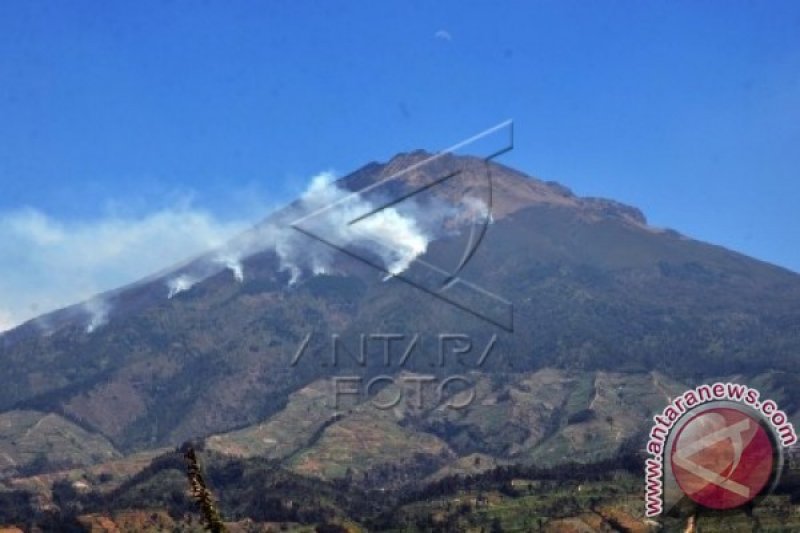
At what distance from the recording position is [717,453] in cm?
4809

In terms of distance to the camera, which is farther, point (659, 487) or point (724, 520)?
point (724, 520)

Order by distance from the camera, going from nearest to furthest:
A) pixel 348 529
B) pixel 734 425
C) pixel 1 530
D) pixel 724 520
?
pixel 734 425, pixel 724 520, pixel 1 530, pixel 348 529

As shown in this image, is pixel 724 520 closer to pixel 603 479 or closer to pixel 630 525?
pixel 630 525

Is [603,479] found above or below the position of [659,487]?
above

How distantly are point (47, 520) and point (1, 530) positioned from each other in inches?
376

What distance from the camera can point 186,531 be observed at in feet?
611

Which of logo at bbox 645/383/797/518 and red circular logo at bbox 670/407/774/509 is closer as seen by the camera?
logo at bbox 645/383/797/518

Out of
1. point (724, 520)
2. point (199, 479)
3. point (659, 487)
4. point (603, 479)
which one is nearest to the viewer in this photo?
point (199, 479)

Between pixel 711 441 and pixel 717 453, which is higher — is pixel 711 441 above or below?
above

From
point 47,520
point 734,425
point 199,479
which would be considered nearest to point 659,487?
point 734,425

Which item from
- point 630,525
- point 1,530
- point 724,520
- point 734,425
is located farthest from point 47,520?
point 734,425

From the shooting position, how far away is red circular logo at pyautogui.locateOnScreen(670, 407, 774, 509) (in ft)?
157

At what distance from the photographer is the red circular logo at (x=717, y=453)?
47906 millimetres

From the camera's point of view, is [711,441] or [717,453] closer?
[717,453]
